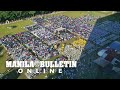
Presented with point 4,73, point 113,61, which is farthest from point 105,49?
point 4,73

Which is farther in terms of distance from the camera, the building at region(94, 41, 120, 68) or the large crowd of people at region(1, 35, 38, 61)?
the large crowd of people at region(1, 35, 38, 61)

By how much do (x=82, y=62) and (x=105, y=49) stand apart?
1.76 m

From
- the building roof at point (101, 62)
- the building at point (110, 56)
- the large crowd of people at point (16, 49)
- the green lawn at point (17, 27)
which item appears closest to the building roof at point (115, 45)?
the building at point (110, 56)

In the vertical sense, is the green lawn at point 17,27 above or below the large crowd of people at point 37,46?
above

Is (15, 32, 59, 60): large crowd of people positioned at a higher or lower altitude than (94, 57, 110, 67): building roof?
higher

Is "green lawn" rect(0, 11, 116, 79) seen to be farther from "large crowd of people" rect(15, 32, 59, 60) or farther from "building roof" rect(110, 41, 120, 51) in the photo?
"building roof" rect(110, 41, 120, 51)

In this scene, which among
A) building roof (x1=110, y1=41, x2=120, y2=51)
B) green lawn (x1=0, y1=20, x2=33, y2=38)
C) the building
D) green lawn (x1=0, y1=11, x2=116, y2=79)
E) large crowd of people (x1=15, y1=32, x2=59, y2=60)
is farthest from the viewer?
green lawn (x1=0, y1=20, x2=33, y2=38)

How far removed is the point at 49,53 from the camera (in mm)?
16062

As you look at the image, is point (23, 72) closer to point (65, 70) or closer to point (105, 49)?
point (65, 70)

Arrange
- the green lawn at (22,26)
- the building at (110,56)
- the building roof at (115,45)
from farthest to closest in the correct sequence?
1. the building roof at (115,45)
2. the building at (110,56)
3. the green lawn at (22,26)

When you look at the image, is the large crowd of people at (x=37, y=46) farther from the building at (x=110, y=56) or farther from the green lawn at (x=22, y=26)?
the building at (x=110, y=56)

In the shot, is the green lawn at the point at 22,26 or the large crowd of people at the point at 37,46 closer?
the green lawn at the point at 22,26

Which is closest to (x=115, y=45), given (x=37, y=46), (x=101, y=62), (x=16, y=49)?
(x=101, y=62)

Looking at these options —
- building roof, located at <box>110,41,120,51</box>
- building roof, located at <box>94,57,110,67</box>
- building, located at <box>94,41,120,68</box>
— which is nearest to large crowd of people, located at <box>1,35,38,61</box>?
building roof, located at <box>94,57,110,67</box>
